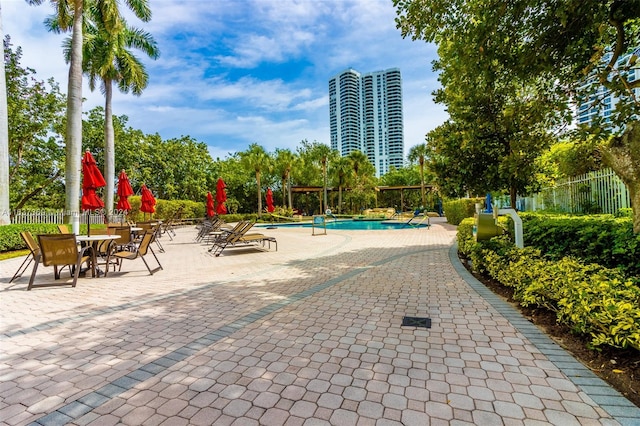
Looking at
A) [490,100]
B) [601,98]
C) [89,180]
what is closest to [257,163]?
[89,180]

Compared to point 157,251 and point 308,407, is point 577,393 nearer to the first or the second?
point 308,407

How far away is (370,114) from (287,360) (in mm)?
68597

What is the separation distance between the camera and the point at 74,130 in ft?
41.0

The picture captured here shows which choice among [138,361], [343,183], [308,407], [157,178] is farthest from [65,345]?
Answer: [343,183]

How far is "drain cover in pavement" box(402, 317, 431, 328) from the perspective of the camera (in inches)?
143

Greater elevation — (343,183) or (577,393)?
(343,183)

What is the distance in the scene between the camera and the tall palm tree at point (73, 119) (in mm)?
12281

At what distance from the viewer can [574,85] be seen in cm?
→ 594

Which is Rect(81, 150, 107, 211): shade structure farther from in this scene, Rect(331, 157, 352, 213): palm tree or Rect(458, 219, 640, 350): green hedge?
Rect(331, 157, 352, 213): palm tree

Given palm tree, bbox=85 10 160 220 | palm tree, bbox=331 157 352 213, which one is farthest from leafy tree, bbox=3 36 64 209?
palm tree, bbox=331 157 352 213

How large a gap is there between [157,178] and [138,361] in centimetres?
3118

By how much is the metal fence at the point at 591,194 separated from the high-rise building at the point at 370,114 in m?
54.7

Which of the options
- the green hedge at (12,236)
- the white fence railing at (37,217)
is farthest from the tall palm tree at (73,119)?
the white fence railing at (37,217)

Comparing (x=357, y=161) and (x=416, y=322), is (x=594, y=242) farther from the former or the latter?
(x=357, y=161)
